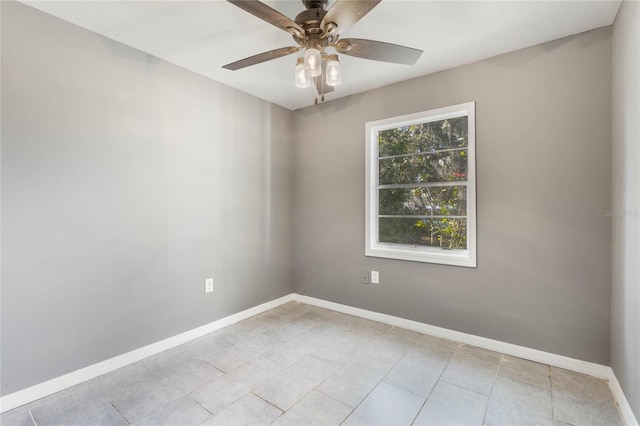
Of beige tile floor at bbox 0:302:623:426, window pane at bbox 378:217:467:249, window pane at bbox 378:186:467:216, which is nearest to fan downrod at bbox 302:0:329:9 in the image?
A: window pane at bbox 378:186:467:216

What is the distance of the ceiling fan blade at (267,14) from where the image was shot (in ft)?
4.13

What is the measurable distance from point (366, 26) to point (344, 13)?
2.38ft

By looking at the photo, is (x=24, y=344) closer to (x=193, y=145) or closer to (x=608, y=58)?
(x=193, y=145)

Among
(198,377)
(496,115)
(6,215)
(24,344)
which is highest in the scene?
(496,115)

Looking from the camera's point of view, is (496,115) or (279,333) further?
(279,333)

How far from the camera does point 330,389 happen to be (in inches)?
73.6

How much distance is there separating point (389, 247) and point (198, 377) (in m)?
2.02

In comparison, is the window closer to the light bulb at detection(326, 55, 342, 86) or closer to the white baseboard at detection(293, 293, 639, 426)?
the white baseboard at detection(293, 293, 639, 426)

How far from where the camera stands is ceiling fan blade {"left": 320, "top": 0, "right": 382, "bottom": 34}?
1259mm

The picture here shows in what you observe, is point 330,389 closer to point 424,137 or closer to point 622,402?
point 622,402

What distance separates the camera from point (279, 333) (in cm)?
270

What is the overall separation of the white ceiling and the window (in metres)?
0.51

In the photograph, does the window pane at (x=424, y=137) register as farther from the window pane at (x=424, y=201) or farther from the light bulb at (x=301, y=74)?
the light bulb at (x=301, y=74)

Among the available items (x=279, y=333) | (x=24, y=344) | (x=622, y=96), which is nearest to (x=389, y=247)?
(x=279, y=333)
